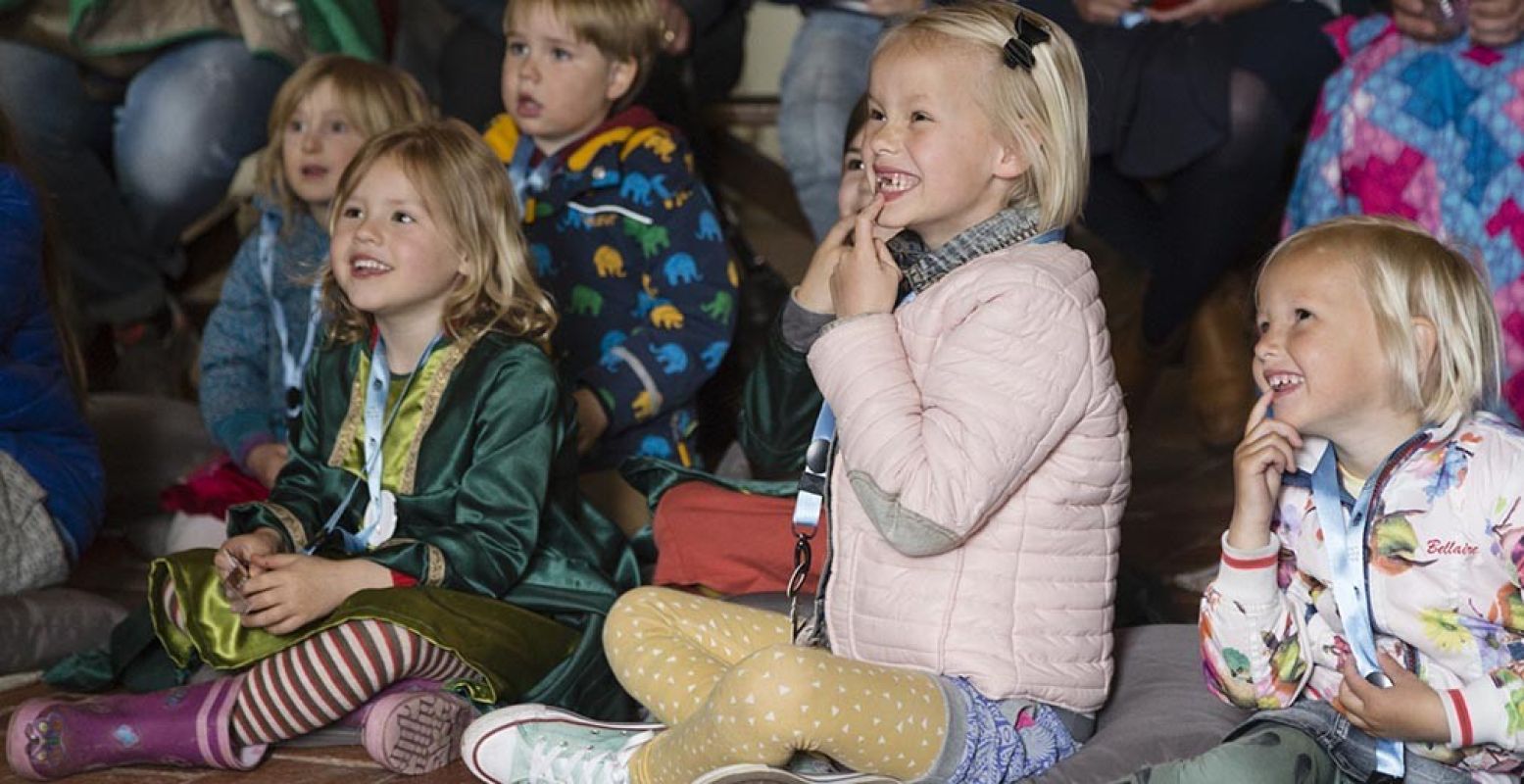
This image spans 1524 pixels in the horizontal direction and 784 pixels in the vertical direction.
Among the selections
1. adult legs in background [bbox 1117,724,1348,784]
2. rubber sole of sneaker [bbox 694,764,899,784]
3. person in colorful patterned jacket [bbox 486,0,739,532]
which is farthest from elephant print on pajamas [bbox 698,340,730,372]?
adult legs in background [bbox 1117,724,1348,784]

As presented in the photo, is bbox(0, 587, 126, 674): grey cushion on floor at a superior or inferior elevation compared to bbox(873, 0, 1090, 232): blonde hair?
inferior

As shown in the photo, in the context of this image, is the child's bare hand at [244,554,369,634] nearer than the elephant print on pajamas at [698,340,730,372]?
Yes

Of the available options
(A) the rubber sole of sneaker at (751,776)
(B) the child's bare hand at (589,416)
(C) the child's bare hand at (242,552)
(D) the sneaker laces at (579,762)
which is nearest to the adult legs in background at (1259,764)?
(A) the rubber sole of sneaker at (751,776)

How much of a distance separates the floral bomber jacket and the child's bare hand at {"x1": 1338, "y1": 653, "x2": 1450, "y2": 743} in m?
0.01

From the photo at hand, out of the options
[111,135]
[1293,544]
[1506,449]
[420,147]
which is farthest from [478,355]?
[111,135]

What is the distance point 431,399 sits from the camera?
281 cm

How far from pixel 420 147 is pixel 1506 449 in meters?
1.50

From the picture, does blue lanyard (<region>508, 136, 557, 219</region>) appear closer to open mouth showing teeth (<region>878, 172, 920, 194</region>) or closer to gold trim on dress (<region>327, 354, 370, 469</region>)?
gold trim on dress (<region>327, 354, 370, 469</region>)

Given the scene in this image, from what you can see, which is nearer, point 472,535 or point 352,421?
point 472,535

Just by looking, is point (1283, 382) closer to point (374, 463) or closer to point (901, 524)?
point (901, 524)

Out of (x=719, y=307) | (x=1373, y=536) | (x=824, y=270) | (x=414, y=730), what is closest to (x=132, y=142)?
(x=719, y=307)

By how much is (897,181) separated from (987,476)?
371 mm

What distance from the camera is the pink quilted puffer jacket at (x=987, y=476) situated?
2174 mm

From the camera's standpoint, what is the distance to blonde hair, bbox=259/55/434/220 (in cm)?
354
